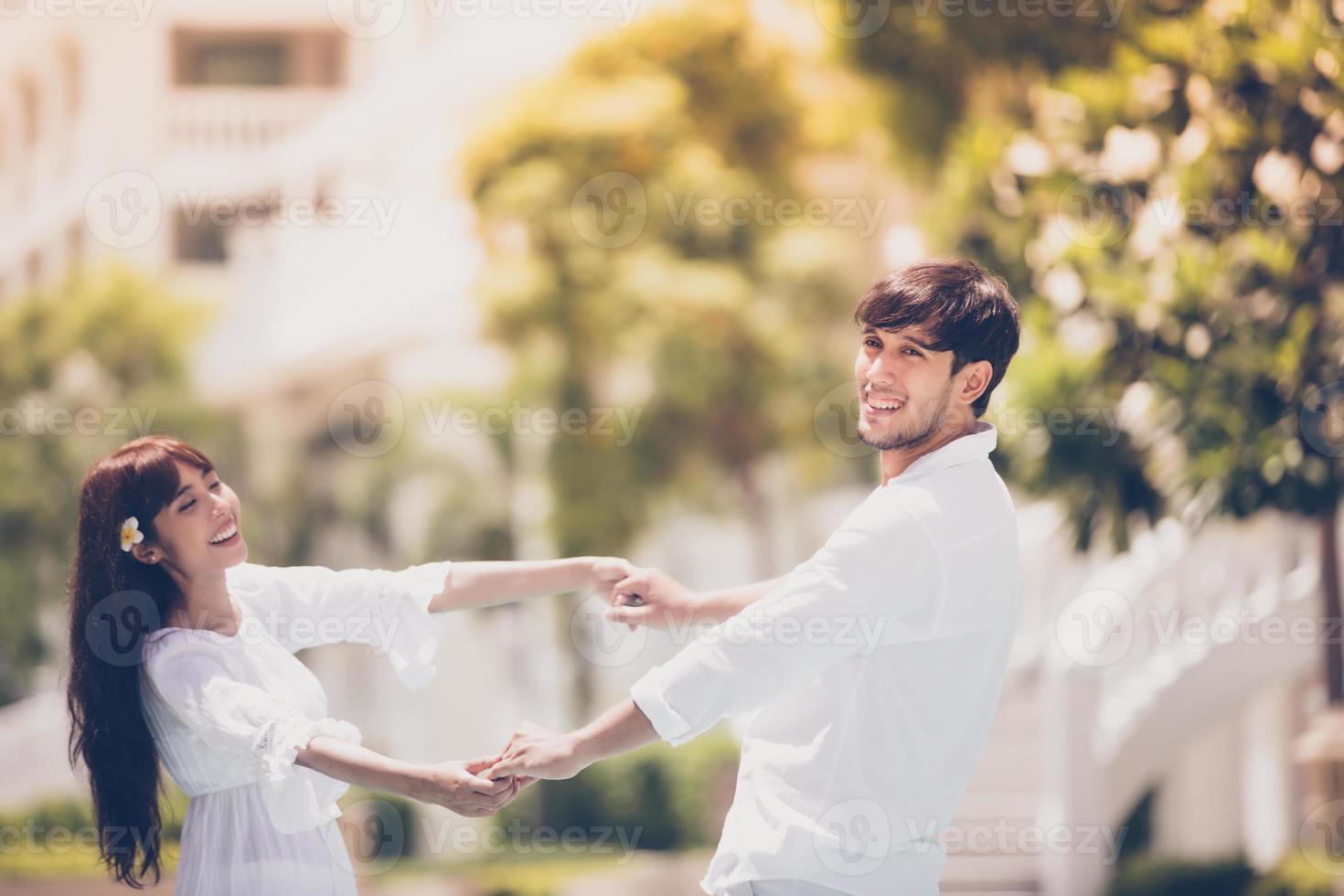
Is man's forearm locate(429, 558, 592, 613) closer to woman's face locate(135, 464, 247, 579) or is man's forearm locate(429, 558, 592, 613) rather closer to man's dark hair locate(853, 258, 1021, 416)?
woman's face locate(135, 464, 247, 579)

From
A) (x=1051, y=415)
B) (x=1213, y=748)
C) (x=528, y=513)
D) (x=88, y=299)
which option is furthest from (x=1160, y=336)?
(x=88, y=299)

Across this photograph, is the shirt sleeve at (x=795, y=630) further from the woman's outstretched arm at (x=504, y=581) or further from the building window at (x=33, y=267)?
the building window at (x=33, y=267)

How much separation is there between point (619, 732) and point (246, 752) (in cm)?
68

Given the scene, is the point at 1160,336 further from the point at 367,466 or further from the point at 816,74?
the point at 367,466

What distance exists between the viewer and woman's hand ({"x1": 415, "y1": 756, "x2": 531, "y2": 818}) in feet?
9.51

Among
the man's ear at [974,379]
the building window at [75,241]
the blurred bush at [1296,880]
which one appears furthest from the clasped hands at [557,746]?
the building window at [75,241]

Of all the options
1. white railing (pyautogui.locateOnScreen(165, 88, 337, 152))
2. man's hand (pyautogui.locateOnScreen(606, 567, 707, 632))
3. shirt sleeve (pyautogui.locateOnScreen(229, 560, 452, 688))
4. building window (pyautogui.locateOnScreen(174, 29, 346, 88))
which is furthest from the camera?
building window (pyautogui.locateOnScreen(174, 29, 346, 88))

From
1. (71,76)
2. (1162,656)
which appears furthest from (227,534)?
(71,76)

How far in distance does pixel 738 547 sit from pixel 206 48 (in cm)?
1083

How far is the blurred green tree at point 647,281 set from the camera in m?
11.9

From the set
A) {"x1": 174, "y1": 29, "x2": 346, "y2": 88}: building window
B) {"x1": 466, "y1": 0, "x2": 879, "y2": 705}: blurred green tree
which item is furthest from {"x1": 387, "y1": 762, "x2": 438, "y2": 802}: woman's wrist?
{"x1": 174, "y1": 29, "x2": 346, "y2": 88}: building window

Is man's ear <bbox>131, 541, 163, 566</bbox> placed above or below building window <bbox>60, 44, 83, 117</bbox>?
below

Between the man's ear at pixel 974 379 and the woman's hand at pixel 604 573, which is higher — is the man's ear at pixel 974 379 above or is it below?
above

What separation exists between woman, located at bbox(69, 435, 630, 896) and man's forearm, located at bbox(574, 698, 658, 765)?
0.31 m
